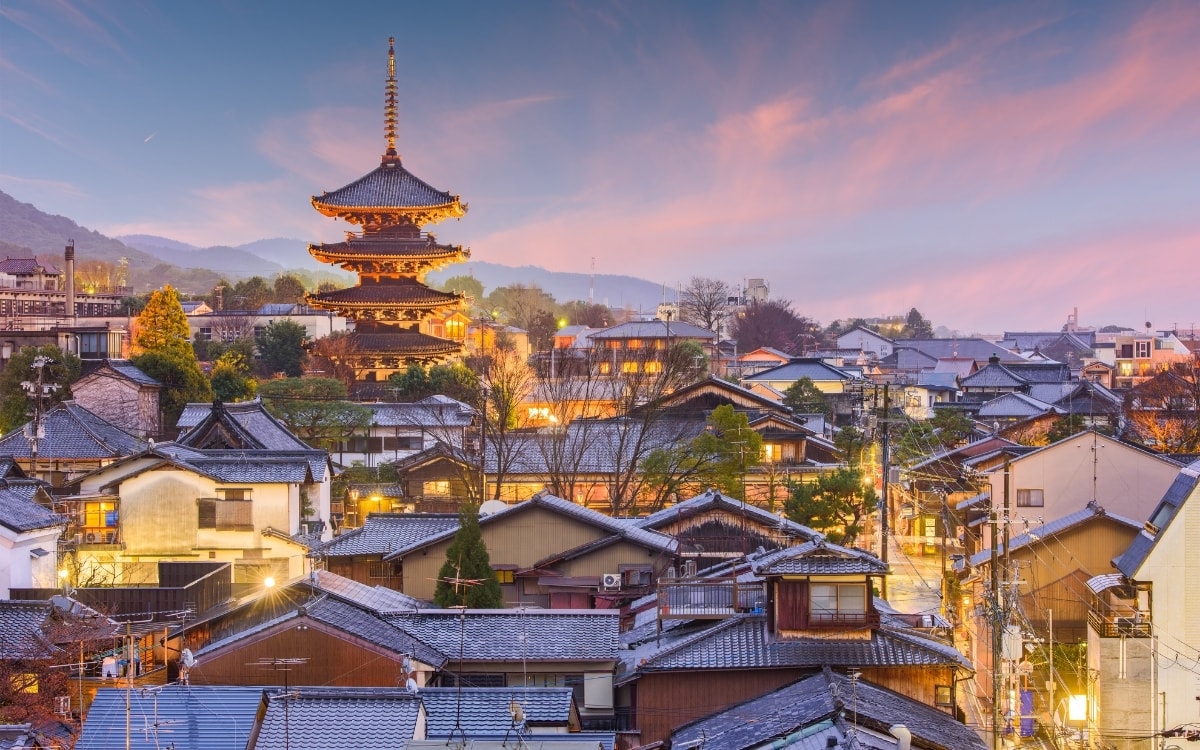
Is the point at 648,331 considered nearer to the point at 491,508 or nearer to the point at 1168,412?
the point at 1168,412

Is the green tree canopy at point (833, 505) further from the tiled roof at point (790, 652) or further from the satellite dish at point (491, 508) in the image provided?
the tiled roof at point (790, 652)

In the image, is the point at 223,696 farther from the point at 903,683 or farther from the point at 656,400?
the point at 656,400

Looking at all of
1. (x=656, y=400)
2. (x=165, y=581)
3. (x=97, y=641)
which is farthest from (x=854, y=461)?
(x=97, y=641)

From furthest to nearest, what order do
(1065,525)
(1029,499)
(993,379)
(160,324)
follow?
1. (993,379)
2. (160,324)
3. (1029,499)
4. (1065,525)

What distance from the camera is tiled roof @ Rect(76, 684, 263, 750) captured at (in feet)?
45.0

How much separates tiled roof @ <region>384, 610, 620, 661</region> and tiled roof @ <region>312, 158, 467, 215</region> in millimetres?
44290

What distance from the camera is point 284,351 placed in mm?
62844

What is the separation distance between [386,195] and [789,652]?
1945 inches

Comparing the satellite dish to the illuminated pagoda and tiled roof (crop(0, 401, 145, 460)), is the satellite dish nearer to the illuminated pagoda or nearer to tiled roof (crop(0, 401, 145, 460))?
tiled roof (crop(0, 401, 145, 460))

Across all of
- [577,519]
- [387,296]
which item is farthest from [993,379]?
[577,519]

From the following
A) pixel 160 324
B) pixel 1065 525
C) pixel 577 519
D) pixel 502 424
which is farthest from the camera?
pixel 160 324

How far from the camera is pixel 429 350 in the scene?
60.6 metres

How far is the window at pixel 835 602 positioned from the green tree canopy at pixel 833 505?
12.2 m

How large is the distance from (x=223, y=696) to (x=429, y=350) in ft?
153
